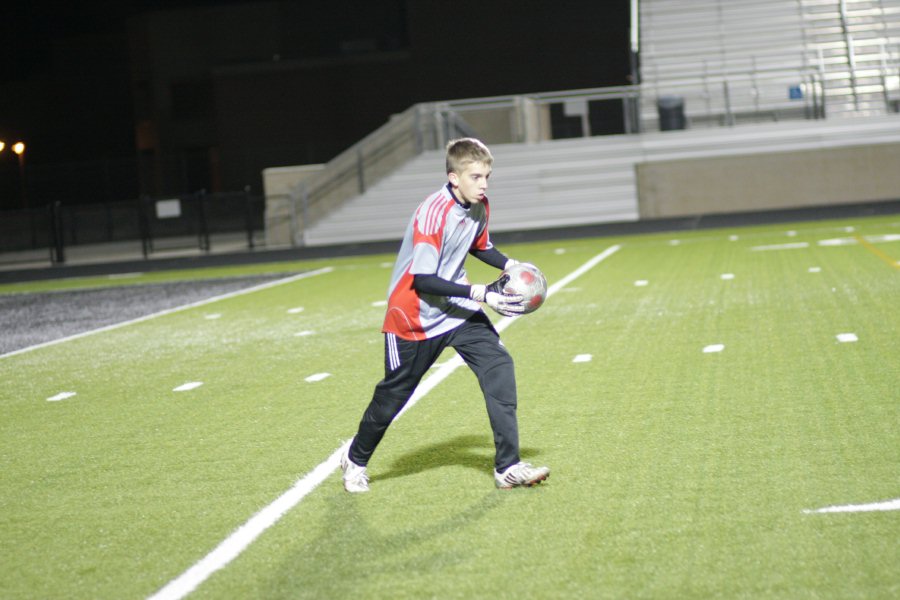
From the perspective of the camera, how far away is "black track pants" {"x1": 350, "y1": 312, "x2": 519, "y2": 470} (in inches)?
219

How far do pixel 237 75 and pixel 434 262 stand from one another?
123 feet

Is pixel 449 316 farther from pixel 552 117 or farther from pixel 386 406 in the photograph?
pixel 552 117

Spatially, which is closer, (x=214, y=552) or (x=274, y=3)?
(x=214, y=552)

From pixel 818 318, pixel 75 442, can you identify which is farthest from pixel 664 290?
pixel 75 442

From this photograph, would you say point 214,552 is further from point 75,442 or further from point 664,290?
point 664,290

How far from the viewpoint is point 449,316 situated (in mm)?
5605

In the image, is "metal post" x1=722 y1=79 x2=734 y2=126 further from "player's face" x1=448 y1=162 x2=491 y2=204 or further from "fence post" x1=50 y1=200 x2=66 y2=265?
"player's face" x1=448 y1=162 x2=491 y2=204

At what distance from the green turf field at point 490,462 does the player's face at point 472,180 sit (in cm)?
132

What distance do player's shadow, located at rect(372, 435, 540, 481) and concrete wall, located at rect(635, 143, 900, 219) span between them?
22175 millimetres

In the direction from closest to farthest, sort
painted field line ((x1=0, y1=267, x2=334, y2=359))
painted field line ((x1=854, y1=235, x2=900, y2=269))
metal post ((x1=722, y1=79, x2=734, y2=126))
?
painted field line ((x1=0, y1=267, x2=334, y2=359))
painted field line ((x1=854, y1=235, x2=900, y2=269))
metal post ((x1=722, y1=79, x2=734, y2=126))

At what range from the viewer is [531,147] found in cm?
2855

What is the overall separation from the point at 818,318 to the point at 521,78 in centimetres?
2956

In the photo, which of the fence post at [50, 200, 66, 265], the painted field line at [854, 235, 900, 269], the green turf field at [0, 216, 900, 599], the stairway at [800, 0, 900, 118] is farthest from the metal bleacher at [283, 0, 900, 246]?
the green turf field at [0, 216, 900, 599]

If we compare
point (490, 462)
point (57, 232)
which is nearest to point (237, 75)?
point (57, 232)
